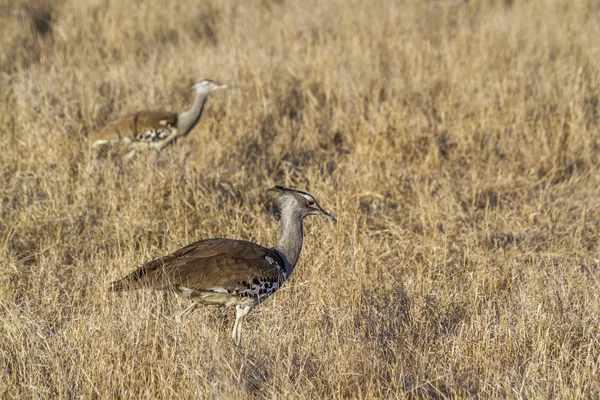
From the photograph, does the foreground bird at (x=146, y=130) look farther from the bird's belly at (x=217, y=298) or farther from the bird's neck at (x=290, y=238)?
the bird's belly at (x=217, y=298)

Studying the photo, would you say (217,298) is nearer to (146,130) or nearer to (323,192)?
(323,192)

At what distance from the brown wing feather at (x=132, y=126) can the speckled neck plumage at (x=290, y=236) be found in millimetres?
2690

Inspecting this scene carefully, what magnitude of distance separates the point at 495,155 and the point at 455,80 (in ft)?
3.99

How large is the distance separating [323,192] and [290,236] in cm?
176

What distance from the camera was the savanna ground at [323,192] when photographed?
3653mm

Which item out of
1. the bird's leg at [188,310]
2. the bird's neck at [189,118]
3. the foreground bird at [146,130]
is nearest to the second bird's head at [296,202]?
the bird's leg at [188,310]

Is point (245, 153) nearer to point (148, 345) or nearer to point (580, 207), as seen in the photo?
point (580, 207)

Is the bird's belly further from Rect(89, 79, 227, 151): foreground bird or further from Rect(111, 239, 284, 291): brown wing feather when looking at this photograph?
Rect(89, 79, 227, 151): foreground bird

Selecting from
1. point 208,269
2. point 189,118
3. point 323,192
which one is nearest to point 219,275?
point 208,269

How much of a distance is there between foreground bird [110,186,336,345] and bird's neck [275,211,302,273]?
8 centimetres

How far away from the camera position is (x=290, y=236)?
439 cm

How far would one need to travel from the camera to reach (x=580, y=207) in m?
6.29

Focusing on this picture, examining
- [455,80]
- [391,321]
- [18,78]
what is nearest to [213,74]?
[18,78]

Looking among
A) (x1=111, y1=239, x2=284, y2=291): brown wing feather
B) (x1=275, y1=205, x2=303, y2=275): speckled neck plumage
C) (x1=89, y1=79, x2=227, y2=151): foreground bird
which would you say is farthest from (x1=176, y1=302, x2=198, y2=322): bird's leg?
(x1=89, y1=79, x2=227, y2=151): foreground bird
